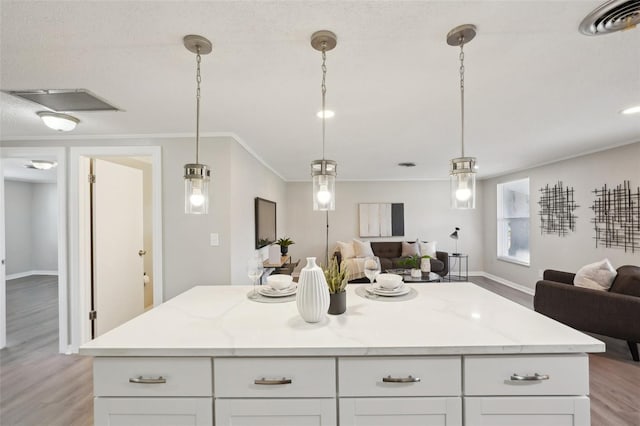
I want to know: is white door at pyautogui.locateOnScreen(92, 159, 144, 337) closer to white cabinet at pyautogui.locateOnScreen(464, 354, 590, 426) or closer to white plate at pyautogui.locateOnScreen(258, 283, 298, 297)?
white plate at pyautogui.locateOnScreen(258, 283, 298, 297)

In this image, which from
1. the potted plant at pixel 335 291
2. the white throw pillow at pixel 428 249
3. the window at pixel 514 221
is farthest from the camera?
the white throw pillow at pixel 428 249

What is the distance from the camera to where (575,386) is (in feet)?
3.69

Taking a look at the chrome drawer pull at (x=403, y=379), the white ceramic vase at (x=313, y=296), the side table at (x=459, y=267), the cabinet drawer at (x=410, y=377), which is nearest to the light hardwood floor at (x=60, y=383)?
the cabinet drawer at (x=410, y=377)

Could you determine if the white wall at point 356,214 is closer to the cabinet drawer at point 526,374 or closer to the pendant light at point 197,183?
the pendant light at point 197,183

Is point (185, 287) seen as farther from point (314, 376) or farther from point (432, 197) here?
point (432, 197)

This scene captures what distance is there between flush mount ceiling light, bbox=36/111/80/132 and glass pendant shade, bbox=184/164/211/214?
1.60 metres

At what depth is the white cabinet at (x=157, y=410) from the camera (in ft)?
3.72

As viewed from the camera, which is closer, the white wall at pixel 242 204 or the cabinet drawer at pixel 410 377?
the cabinet drawer at pixel 410 377

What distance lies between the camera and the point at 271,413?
1133mm

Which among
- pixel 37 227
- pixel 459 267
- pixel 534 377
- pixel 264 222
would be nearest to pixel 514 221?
pixel 459 267

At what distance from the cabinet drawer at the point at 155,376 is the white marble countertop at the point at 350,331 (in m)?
0.06

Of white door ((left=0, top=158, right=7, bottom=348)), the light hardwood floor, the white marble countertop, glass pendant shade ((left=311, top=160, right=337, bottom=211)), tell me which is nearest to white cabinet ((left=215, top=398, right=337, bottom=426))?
the white marble countertop

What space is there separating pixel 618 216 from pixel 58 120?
607 cm

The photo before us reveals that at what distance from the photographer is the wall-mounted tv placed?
3794 millimetres
